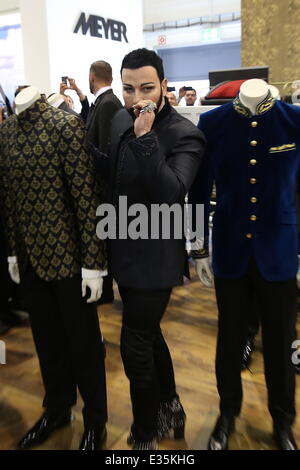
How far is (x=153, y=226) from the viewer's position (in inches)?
63.2

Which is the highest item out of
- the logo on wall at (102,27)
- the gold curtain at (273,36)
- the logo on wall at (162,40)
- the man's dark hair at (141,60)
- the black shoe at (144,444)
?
the logo on wall at (162,40)

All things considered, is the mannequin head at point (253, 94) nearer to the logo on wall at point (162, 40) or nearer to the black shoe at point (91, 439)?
the black shoe at point (91, 439)

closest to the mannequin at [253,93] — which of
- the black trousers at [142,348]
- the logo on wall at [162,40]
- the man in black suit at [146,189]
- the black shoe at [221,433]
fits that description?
the man in black suit at [146,189]

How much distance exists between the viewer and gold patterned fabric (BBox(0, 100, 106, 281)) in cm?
164

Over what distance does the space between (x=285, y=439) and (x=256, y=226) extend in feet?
2.89

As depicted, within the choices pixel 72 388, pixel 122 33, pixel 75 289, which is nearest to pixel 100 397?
pixel 72 388

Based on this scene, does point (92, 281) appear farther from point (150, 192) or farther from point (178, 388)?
point (178, 388)

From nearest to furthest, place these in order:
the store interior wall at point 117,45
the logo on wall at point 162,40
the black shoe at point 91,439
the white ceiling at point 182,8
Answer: the black shoe at point 91,439, the store interior wall at point 117,45, the white ceiling at point 182,8, the logo on wall at point 162,40

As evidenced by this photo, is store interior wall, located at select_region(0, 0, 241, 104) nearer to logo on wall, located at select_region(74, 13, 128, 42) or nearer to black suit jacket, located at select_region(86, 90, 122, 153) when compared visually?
logo on wall, located at select_region(74, 13, 128, 42)

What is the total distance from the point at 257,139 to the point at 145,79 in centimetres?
45

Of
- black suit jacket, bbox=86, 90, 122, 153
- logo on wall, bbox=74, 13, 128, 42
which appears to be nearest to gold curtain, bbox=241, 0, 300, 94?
black suit jacket, bbox=86, 90, 122, 153

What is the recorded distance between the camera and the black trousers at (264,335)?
175 centimetres

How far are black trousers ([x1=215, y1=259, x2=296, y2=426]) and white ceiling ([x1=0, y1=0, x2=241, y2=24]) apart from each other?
10.7 m
